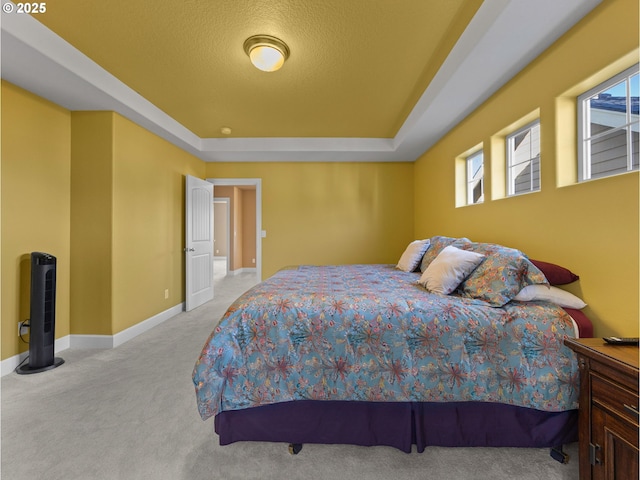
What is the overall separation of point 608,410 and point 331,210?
3906 millimetres

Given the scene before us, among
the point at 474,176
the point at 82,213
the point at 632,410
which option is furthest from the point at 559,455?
the point at 82,213

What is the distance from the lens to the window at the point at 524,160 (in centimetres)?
213

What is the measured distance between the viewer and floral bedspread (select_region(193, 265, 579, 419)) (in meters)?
1.34

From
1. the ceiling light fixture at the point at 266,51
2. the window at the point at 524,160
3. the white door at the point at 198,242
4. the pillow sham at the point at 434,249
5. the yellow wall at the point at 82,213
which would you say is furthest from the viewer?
the white door at the point at 198,242

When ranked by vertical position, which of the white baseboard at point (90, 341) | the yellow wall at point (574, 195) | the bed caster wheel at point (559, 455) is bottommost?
the bed caster wheel at point (559, 455)

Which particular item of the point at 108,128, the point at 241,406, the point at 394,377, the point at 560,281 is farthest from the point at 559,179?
the point at 108,128

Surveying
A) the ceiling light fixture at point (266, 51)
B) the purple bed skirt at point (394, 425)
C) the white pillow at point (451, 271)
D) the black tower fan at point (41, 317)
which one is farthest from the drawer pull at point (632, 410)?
the black tower fan at point (41, 317)

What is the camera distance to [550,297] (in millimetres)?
1523

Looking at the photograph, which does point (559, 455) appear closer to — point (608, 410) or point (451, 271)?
point (608, 410)

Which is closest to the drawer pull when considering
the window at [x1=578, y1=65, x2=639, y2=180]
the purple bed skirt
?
the purple bed skirt

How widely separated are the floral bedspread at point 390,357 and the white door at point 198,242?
2.93 metres

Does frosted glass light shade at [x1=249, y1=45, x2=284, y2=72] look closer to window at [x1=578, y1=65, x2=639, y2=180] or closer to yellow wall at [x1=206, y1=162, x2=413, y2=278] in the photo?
window at [x1=578, y1=65, x2=639, y2=180]

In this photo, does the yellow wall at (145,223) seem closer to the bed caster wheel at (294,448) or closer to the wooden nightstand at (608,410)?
the bed caster wheel at (294,448)

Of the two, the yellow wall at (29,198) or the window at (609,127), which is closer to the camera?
the window at (609,127)
